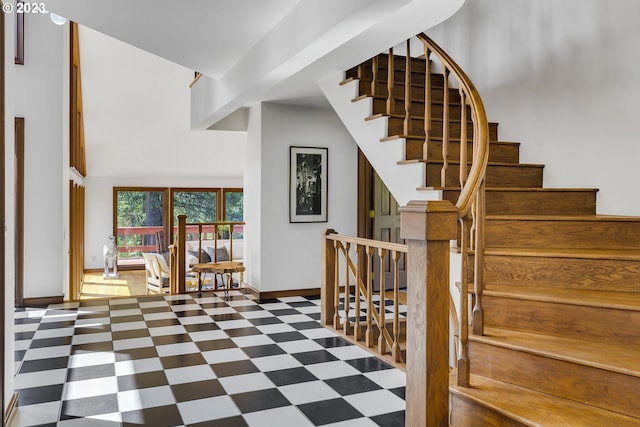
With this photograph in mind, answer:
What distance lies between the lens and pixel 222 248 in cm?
1141

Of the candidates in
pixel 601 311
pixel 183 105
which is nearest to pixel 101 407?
pixel 601 311

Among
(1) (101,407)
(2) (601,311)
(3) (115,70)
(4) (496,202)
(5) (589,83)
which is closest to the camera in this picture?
(2) (601,311)

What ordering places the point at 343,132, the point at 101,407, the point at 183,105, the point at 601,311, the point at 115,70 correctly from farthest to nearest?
the point at 183,105 < the point at 115,70 < the point at 343,132 < the point at 101,407 < the point at 601,311

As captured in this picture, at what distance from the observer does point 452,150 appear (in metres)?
4.03

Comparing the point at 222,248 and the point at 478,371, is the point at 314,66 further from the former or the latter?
the point at 222,248

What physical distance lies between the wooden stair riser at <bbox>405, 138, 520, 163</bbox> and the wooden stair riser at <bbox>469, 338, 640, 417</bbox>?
1.68 meters

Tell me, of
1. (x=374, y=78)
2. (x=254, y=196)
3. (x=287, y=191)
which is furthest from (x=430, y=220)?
(x=254, y=196)

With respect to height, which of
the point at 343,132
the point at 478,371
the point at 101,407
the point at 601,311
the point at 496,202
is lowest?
the point at 101,407

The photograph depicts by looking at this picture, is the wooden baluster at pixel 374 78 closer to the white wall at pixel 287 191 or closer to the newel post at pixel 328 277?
the newel post at pixel 328 277

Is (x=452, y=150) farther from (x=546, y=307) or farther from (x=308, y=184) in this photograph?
(x=308, y=184)

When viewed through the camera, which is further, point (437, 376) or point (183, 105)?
point (183, 105)

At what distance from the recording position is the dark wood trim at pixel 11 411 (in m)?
2.48

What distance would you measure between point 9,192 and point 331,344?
101 inches

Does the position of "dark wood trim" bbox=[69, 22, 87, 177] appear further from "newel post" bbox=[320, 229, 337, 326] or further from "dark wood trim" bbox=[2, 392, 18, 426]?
"dark wood trim" bbox=[2, 392, 18, 426]
